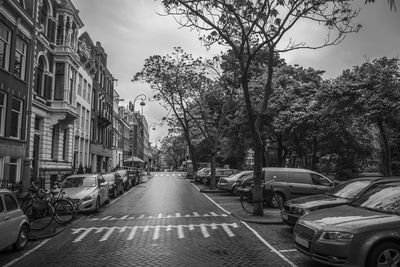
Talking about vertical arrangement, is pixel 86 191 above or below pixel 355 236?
above

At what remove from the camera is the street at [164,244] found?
318 inches

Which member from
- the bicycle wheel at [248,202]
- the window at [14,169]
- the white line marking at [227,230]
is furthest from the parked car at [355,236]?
the window at [14,169]

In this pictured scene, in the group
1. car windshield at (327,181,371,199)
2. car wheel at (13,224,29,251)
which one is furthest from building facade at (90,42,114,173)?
car windshield at (327,181,371,199)

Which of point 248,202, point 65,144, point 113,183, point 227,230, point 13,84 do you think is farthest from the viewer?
point 65,144

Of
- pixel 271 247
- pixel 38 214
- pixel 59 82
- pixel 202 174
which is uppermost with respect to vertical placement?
pixel 59 82

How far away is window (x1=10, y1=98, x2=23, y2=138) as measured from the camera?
66.6 ft

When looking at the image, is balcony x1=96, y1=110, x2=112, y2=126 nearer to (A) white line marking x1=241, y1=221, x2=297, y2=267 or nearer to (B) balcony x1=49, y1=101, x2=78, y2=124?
(B) balcony x1=49, y1=101, x2=78, y2=124

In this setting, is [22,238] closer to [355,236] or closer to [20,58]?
[355,236]

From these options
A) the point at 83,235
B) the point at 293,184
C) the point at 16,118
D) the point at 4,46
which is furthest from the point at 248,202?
the point at 4,46

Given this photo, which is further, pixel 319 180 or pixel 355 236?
pixel 319 180

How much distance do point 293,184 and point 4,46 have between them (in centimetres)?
1474

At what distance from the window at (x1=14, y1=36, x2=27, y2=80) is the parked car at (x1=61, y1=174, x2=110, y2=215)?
23.8 ft

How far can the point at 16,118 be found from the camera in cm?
2073

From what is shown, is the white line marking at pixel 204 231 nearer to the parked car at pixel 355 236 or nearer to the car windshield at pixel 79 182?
the parked car at pixel 355 236
